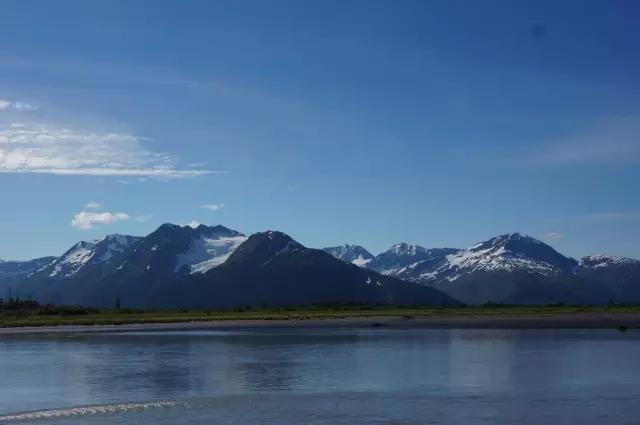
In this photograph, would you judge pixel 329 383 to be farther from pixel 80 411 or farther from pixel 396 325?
pixel 396 325

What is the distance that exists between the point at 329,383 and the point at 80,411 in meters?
16.0

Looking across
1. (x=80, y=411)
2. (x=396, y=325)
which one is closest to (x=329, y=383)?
(x=80, y=411)

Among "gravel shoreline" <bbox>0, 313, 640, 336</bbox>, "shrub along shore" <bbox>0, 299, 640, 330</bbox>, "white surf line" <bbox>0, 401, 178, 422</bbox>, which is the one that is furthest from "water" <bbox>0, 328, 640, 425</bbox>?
"shrub along shore" <bbox>0, 299, 640, 330</bbox>

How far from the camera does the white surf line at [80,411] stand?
4012cm

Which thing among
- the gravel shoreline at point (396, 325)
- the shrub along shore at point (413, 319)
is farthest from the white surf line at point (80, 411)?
the shrub along shore at point (413, 319)

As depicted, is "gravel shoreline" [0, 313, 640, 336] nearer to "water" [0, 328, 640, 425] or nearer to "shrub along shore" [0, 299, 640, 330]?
"shrub along shore" [0, 299, 640, 330]

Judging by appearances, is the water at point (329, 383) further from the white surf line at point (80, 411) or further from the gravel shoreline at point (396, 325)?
the gravel shoreline at point (396, 325)

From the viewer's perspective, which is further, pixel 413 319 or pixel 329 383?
pixel 413 319

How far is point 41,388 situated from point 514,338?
59.4 m

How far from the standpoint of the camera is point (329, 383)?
50.6m

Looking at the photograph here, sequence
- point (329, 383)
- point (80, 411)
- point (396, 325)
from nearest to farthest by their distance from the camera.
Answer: point (80, 411), point (329, 383), point (396, 325)

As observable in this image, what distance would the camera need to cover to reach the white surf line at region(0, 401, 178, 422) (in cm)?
4012

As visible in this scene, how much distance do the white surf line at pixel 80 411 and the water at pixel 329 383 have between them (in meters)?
0.07

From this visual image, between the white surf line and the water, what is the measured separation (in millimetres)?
70
